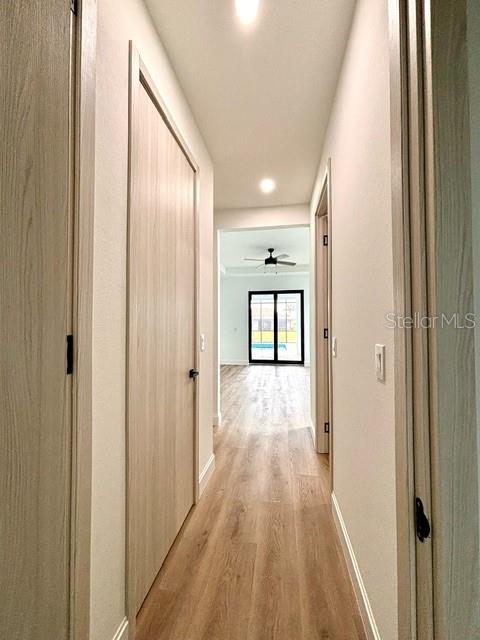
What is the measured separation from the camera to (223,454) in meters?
2.91

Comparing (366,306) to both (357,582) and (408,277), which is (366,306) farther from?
(357,582)

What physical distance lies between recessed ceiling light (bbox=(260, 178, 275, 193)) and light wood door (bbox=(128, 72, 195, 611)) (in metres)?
1.40

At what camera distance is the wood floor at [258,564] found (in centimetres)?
126

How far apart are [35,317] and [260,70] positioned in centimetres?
190

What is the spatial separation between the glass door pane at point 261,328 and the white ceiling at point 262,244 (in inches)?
53.8

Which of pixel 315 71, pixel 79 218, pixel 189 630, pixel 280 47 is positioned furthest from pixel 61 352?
pixel 315 71

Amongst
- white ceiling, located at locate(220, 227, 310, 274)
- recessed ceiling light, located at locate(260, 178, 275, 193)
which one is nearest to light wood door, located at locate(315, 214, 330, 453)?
recessed ceiling light, located at locate(260, 178, 275, 193)

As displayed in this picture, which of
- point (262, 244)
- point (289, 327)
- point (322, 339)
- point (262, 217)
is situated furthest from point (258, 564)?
point (289, 327)

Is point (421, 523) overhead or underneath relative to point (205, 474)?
overhead

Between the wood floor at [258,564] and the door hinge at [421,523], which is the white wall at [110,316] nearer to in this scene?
the wood floor at [258,564]

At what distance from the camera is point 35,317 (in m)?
0.70

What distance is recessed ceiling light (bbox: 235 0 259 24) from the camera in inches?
53.8

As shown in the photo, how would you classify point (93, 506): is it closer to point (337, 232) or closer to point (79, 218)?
point (79, 218)

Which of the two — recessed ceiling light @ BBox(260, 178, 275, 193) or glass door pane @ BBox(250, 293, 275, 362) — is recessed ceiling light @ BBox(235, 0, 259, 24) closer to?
recessed ceiling light @ BBox(260, 178, 275, 193)
